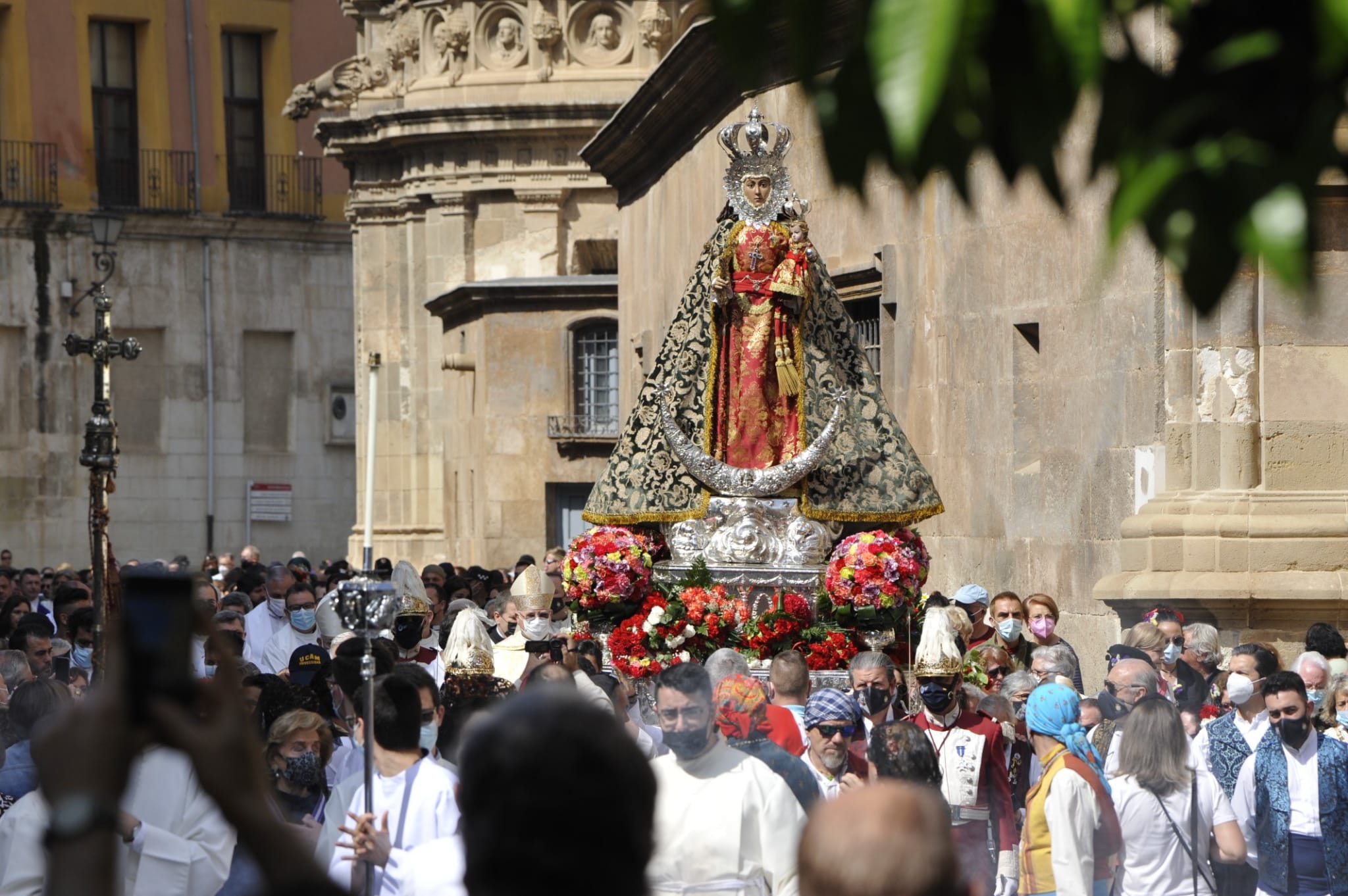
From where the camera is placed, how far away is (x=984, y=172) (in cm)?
1645

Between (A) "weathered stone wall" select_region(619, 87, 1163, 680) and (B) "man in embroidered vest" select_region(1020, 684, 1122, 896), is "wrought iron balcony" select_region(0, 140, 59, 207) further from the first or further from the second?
(B) "man in embroidered vest" select_region(1020, 684, 1122, 896)

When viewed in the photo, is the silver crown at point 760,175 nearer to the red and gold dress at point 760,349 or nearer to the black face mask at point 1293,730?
the red and gold dress at point 760,349

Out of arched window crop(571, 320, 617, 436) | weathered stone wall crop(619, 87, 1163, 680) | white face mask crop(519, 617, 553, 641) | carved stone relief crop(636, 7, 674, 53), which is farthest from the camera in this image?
carved stone relief crop(636, 7, 674, 53)

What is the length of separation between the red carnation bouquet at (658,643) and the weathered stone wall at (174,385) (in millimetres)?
30005

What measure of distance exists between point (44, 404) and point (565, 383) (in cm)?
1305

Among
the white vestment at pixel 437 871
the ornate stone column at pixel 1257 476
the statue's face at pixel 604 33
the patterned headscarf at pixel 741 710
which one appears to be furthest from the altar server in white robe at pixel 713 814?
the statue's face at pixel 604 33

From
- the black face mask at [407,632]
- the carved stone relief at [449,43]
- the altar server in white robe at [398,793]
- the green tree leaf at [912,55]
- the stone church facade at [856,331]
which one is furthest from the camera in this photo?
the carved stone relief at [449,43]

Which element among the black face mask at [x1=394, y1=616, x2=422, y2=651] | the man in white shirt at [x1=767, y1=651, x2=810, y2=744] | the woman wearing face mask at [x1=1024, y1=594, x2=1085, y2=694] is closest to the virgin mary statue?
the woman wearing face mask at [x1=1024, y1=594, x2=1085, y2=694]

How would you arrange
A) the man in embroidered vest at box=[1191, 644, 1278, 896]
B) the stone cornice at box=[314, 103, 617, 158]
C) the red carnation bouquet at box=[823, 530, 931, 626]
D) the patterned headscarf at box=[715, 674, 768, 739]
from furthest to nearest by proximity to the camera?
the stone cornice at box=[314, 103, 617, 158]
the red carnation bouquet at box=[823, 530, 931, 626]
the man in embroidered vest at box=[1191, 644, 1278, 896]
the patterned headscarf at box=[715, 674, 768, 739]

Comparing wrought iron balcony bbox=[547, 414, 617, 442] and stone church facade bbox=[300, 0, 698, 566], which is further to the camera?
stone church facade bbox=[300, 0, 698, 566]

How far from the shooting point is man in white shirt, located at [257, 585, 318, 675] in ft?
48.2

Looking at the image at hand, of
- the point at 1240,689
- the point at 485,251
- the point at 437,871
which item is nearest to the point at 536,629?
the point at 1240,689

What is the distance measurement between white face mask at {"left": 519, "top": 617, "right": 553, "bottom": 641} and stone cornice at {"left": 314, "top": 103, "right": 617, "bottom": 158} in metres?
20.6

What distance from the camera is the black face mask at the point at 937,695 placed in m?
8.56
